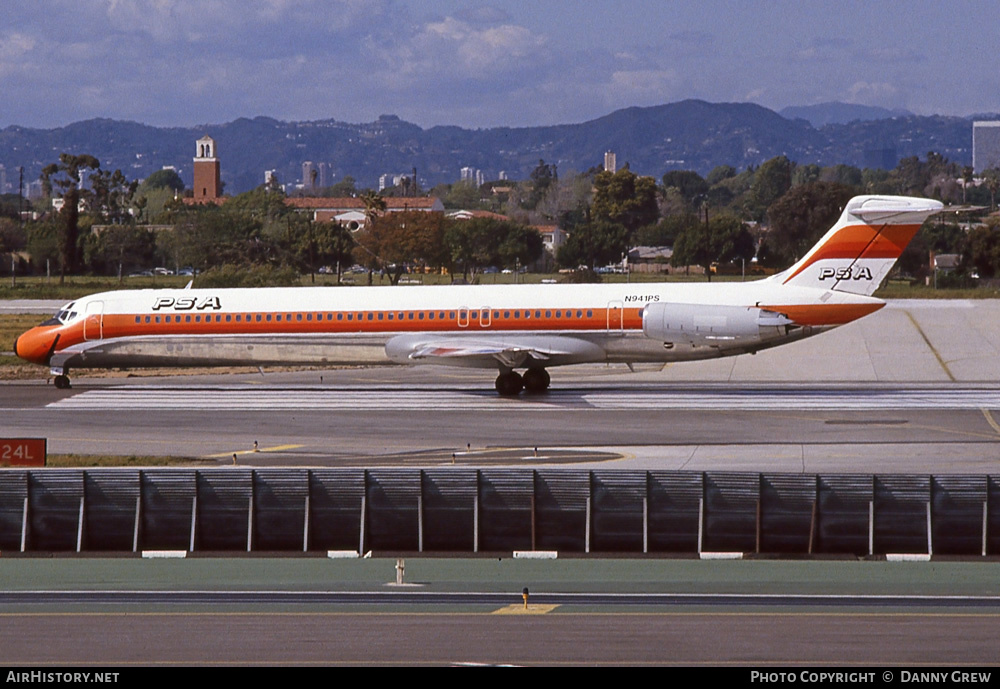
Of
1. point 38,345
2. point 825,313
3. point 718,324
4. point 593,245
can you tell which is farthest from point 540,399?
point 593,245

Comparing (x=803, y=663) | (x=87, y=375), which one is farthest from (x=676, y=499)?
(x=87, y=375)

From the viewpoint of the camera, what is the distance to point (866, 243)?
35.1 m

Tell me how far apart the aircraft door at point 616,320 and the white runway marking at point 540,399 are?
1957 millimetres

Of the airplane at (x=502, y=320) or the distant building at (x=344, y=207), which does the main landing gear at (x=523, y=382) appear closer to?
the airplane at (x=502, y=320)

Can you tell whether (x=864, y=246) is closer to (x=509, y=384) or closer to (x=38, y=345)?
(x=509, y=384)

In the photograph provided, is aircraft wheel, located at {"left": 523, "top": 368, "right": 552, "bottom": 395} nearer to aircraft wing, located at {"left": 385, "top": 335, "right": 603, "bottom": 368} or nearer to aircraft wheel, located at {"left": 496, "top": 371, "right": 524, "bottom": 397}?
aircraft wheel, located at {"left": 496, "top": 371, "right": 524, "bottom": 397}

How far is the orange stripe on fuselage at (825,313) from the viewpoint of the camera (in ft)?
114

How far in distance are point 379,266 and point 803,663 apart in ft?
328

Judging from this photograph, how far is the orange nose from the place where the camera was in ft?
130

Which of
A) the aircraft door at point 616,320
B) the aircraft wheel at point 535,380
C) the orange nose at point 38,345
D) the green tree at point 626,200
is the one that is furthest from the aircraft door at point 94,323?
the green tree at point 626,200

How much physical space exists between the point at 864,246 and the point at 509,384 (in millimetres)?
10521

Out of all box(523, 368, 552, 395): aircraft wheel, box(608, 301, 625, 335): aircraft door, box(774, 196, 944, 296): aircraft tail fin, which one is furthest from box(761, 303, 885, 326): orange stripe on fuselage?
box(523, 368, 552, 395): aircraft wheel

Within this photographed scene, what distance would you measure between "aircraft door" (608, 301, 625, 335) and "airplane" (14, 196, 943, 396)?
1.5 inches

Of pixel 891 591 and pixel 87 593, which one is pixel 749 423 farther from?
pixel 87 593
